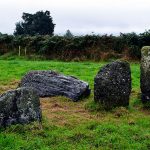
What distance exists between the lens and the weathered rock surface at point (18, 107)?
41.9ft

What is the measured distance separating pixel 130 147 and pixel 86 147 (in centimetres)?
106

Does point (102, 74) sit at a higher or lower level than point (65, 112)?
higher

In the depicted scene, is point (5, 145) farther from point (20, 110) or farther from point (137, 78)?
point (137, 78)

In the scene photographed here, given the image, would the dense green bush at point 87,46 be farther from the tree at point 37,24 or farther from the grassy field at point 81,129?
the grassy field at point 81,129

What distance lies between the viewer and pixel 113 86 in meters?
15.5

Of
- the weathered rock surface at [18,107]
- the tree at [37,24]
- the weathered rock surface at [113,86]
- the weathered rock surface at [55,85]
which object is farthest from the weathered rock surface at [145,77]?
the tree at [37,24]

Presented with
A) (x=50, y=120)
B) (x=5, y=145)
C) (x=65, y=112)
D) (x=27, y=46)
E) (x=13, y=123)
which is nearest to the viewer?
(x=5, y=145)

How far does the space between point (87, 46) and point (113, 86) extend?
949 inches

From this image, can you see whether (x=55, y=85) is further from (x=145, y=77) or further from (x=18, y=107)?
(x=18, y=107)

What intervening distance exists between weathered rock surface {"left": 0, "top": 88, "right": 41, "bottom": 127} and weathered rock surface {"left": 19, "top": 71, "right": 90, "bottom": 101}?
4.07 metres

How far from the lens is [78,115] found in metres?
14.9

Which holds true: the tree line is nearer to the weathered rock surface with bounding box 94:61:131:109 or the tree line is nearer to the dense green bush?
the dense green bush

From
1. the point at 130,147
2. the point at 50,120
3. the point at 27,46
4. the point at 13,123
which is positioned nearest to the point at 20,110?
the point at 13,123

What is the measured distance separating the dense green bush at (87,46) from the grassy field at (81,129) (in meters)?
20.3
